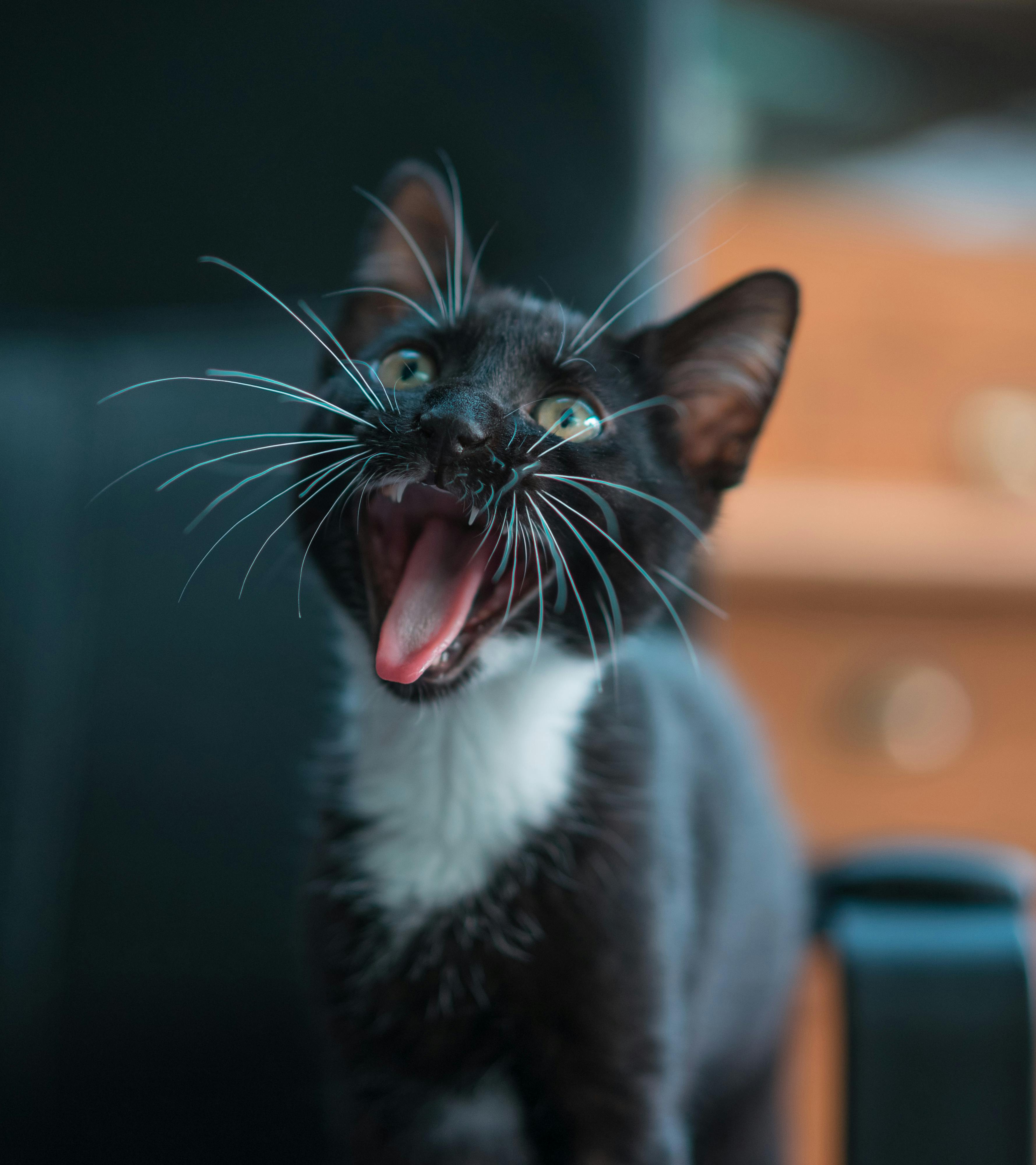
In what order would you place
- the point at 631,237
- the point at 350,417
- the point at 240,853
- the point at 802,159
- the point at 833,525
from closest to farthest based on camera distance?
the point at 350,417 < the point at 631,237 < the point at 240,853 < the point at 833,525 < the point at 802,159

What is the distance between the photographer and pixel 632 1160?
704mm

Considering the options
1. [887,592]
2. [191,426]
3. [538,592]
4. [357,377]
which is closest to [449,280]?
[357,377]

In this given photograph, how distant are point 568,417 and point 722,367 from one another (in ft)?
0.43

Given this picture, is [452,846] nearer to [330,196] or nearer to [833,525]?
[330,196]

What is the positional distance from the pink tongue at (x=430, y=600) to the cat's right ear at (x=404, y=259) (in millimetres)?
173

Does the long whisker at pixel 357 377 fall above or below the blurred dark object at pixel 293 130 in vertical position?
below

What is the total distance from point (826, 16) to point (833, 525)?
36.0 inches

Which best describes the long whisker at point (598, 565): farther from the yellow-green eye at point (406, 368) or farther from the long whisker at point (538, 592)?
the yellow-green eye at point (406, 368)

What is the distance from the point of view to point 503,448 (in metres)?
0.55

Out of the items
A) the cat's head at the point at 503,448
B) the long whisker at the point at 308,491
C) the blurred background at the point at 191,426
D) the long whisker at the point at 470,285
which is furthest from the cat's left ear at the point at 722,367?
the blurred background at the point at 191,426

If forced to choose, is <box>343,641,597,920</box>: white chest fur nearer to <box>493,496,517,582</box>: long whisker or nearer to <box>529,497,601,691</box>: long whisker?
<box>529,497,601,691</box>: long whisker

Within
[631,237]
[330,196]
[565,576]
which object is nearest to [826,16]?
[631,237]

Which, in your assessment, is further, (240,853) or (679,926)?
(240,853)

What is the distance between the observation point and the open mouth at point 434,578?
570mm
